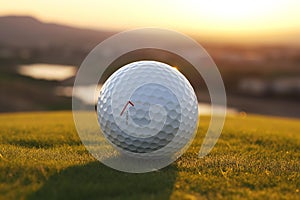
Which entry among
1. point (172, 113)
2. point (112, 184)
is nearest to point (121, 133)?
point (172, 113)

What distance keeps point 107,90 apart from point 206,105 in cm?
3120

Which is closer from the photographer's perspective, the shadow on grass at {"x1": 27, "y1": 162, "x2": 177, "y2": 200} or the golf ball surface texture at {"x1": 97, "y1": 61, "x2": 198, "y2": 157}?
the shadow on grass at {"x1": 27, "y1": 162, "x2": 177, "y2": 200}

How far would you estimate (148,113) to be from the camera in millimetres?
4746

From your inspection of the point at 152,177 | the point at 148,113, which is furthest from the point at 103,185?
the point at 148,113

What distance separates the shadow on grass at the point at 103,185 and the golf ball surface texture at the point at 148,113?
0.63 meters

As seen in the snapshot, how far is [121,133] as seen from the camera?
4930 mm

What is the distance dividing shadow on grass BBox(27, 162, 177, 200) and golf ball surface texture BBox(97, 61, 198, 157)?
0.63 metres

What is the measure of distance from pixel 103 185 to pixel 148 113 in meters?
1.26

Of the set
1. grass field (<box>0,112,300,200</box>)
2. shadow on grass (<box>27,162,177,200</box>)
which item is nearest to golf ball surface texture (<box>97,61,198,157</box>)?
grass field (<box>0,112,300,200</box>)

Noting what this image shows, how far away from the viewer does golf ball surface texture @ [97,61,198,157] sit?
4797mm

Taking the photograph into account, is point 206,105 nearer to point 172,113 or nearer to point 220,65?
point 220,65

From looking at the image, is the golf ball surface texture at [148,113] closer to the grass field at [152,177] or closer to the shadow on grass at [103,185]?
the grass field at [152,177]

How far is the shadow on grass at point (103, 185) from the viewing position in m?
3.65

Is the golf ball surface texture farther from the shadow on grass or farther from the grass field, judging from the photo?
the shadow on grass
